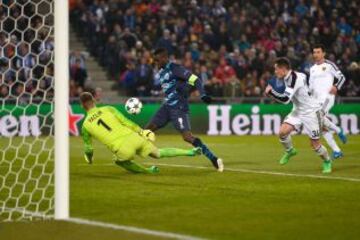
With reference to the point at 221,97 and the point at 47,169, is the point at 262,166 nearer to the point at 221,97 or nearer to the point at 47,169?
the point at 47,169

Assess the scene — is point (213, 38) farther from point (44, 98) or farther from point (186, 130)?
point (44, 98)

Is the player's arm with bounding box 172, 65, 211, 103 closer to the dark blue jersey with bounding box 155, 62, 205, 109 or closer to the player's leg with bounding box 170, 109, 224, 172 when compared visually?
the dark blue jersey with bounding box 155, 62, 205, 109

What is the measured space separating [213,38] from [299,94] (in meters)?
14.2

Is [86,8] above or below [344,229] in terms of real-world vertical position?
above

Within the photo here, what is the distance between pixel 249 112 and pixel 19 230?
17.5 metres

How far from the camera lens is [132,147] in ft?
39.7

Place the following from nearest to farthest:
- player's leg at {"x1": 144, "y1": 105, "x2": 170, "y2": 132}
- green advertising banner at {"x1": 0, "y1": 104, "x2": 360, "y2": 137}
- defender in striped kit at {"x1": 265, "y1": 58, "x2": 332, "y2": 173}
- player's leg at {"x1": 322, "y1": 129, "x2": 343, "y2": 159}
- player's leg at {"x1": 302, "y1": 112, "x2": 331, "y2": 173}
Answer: defender in striped kit at {"x1": 265, "y1": 58, "x2": 332, "y2": 173}, player's leg at {"x1": 302, "y1": 112, "x2": 331, "y2": 173}, player's leg at {"x1": 144, "y1": 105, "x2": 170, "y2": 132}, player's leg at {"x1": 322, "y1": 129, "x2": 343, "y2": 159}, green advertising banner at {"x1": 0, "y1": 104, "x2": 360, "y2": 137}

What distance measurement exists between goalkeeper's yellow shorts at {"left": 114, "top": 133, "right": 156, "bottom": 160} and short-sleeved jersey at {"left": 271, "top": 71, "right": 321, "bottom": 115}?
76.7 inches

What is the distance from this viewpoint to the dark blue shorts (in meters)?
13.3

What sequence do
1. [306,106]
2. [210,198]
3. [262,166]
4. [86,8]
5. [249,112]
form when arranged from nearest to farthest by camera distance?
[210,198] < [306,106] < [262,166] < [249,112] < [86,8]

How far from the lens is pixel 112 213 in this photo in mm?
8688

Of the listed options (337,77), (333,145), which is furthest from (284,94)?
(337,77)

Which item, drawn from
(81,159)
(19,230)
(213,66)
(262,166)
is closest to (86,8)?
(213,66)

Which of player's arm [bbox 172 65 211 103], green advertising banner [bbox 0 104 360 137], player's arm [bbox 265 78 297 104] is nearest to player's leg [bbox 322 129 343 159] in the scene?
player's arm [bbox 265 78 297 104]
